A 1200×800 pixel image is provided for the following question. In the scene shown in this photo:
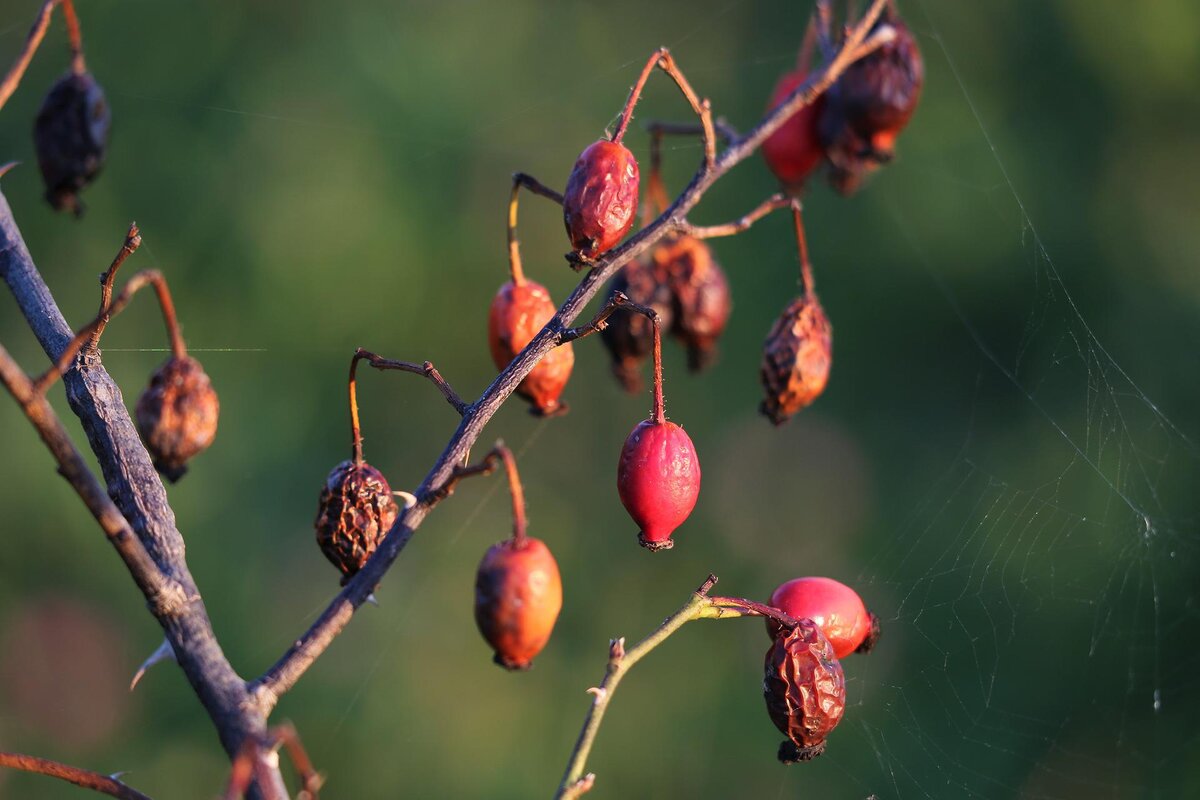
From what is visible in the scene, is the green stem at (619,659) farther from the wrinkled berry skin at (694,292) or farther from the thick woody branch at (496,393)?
the wrinkled berry skin at (694,292)

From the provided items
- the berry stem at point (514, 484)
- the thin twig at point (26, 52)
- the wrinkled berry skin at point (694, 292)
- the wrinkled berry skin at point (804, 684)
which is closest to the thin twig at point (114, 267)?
the thin twig at point (26, 52)

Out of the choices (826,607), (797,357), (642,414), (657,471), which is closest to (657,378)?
(657,471)

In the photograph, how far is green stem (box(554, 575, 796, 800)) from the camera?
93 centimetres

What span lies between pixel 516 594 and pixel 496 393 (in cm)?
20

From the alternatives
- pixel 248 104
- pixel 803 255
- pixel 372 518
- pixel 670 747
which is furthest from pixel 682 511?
pixel 248 104

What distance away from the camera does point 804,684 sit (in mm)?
1146

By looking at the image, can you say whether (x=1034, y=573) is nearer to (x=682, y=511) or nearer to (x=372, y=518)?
(x=682, y=511)

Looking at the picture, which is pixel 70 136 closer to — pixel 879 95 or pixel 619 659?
pixel 619 659

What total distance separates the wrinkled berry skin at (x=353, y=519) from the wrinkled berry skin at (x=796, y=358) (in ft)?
1.98

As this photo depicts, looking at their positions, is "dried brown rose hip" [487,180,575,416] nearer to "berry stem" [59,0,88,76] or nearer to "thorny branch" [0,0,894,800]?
"thorny branch" [0,0,894,800]

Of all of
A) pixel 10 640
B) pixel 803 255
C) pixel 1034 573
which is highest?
pixel 803 255

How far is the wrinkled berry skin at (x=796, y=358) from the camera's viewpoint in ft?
5.00

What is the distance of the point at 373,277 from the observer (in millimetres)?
3758

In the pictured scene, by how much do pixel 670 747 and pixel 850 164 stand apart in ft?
7.79
